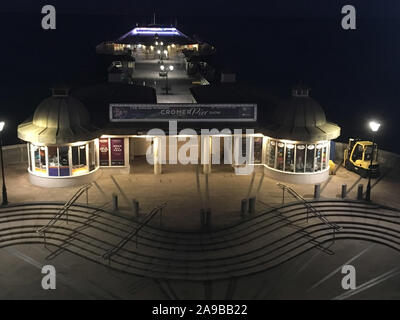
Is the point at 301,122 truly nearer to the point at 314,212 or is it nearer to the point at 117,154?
the point at 314,212

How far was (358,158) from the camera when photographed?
1436 inches

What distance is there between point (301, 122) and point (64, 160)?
16.0m

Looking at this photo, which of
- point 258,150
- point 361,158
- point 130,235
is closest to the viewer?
point 130,235

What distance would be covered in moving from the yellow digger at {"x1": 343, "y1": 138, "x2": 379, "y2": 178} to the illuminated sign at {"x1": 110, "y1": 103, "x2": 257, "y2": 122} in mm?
8105

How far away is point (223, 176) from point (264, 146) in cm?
366

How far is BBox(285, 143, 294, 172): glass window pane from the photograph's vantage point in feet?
112

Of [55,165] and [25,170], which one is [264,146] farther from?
[25,170]

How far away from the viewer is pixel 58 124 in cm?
3247

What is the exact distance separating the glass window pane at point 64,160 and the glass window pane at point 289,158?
576 inches

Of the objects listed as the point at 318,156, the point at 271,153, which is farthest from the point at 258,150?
the point at 318,156

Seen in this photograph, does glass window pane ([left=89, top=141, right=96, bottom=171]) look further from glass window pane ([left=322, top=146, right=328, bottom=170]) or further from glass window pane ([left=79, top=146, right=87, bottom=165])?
glass window pane ([left=322, top=146, right=328, bottom=170])

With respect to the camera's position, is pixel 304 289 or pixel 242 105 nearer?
pixel 304 289

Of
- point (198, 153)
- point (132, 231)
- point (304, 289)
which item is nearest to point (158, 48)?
point (198, 153)

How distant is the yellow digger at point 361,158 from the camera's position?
35406mm
